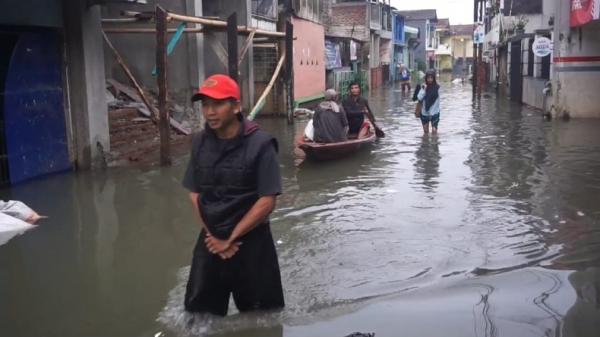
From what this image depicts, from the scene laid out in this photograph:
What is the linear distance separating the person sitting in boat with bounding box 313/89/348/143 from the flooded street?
0.52 metres

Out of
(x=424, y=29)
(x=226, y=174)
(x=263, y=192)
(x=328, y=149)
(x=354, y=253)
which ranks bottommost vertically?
(x=354, y=253)

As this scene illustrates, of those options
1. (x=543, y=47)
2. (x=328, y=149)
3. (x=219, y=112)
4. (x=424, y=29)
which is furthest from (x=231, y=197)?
(x=424, y=29)

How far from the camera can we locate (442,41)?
8600 cm

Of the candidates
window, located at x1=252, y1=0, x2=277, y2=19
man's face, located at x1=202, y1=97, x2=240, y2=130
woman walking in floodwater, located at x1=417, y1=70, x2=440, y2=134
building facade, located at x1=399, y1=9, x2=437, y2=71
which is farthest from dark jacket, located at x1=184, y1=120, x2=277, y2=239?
building facade, located at x1=399, y1=9, x2=437, y2=71

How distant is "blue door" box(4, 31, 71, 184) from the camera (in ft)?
32.0

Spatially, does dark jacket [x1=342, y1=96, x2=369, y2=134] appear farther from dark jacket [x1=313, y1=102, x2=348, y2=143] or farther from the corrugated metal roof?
the corrugated metal roof

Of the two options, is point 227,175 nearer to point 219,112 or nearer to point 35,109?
point 219,112

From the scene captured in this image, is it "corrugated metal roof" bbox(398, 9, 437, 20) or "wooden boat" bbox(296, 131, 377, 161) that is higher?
"corrugated metal roof" bbox(398, 9, 437, 20)

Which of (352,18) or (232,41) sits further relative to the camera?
(352,18)

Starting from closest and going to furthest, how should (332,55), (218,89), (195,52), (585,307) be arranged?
(218,89)
(585,307)
(195,52)
(332,55)

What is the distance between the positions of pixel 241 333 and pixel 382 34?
47.5m

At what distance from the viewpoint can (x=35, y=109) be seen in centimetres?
1019

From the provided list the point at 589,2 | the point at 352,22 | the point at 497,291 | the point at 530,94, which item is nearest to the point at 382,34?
the point at 352,22

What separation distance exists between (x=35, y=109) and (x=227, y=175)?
24.8 feet
